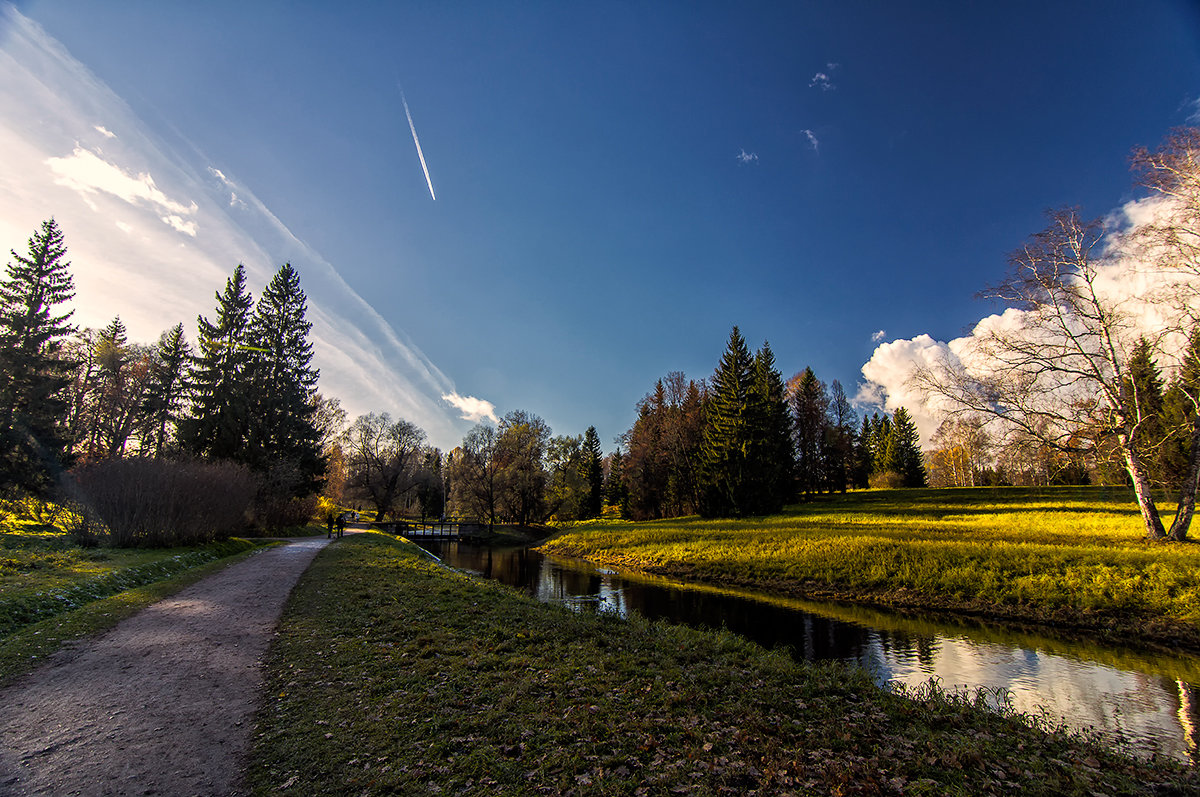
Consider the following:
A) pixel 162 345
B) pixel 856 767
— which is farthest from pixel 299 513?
pixel 856 767

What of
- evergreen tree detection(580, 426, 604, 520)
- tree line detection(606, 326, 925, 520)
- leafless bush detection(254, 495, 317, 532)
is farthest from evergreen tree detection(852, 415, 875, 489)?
leafless bush detection(254, 495, 317, 532)

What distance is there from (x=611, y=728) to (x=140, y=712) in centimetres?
524

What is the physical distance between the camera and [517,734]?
5121 millimetres

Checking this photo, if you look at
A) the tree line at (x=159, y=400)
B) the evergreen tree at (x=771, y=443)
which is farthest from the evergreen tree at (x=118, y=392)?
the evergreen tree at (x=771, y=443)

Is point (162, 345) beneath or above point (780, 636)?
above

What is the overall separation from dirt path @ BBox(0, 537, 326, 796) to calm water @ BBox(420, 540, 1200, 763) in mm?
8844

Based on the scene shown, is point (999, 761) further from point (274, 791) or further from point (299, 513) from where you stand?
point (299, 513)

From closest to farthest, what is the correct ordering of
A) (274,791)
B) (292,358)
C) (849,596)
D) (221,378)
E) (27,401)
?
(274,791)
(849,596)
(27,401)
(221,378)
(292,358)

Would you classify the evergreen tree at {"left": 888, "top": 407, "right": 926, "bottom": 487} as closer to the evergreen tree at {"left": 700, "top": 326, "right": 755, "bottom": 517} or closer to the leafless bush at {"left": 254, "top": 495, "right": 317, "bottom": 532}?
the evergreen tree at {"left": 700, "top": 326, "right": 755, "bottom": 517}

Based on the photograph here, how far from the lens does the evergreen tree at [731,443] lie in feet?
130

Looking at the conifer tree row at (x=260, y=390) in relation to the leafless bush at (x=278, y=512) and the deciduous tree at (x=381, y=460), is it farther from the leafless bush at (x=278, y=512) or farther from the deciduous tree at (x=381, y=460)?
the deciduous tree at (x=381, y=460)

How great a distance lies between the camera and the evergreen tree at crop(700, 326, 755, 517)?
130 ft

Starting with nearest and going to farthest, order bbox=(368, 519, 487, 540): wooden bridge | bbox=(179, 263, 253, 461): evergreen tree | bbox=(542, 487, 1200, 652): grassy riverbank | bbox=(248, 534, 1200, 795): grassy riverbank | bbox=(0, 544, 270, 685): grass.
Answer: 1. bbox=(248, 534, 1200, 795): grassy riverbank
2. bbox=(0, 544, 270, 685): grass
3. bbox=(542, 487, 1200, 652): grassy riverbank
4. bbox=(179, 263, 253, 461): evergreen tree
5. bbox=(368, 519, 487, 540): wooden bridge

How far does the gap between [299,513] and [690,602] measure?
1130 inches
